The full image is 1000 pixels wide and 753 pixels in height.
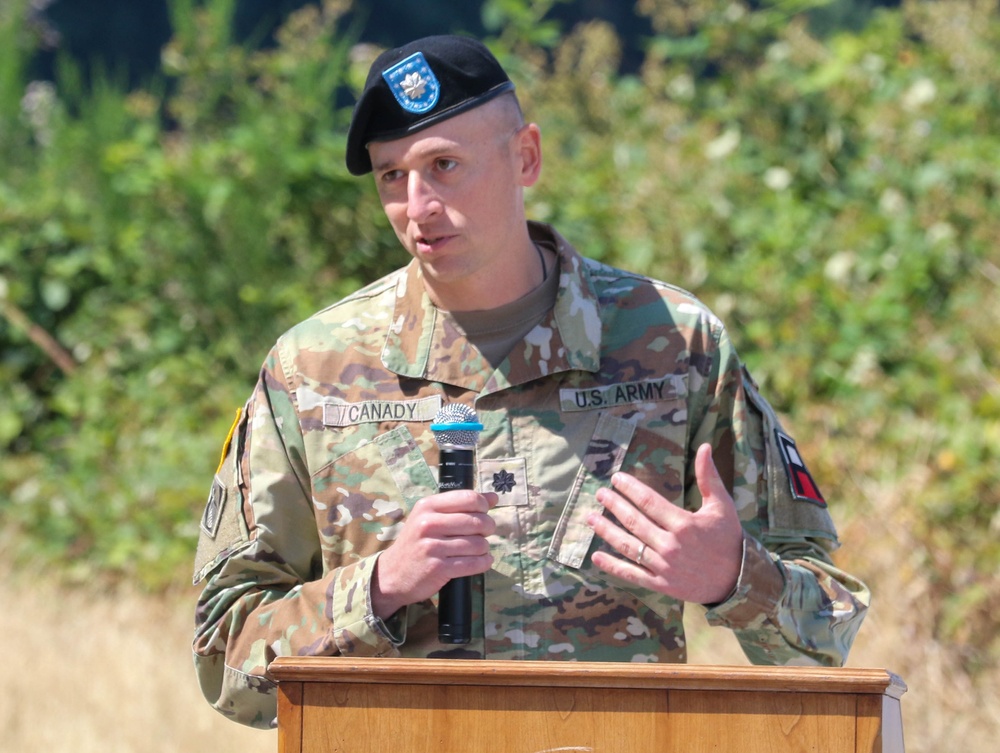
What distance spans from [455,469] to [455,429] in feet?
0.20

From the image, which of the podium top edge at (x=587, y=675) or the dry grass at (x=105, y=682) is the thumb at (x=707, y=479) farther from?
the dry grass at (x=105, y=682)

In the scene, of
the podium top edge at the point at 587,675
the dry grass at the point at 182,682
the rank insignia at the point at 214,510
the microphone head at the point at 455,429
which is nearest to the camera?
the podium top edge at the point at 587,675

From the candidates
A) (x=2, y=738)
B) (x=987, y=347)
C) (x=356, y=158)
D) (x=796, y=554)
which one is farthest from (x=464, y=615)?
(x=987, y=347)

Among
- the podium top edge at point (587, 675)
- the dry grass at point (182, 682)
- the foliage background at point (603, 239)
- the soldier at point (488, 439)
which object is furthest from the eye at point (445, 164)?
the foliage background at point (603, 239)

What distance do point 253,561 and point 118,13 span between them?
69.5ft

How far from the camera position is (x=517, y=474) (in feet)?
7.57

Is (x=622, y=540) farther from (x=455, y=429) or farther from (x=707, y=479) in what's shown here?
(x=455, y=429)

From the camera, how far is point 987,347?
16.6 feet

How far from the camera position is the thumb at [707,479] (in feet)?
6.58

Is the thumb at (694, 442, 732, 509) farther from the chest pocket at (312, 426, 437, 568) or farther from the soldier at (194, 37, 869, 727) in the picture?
the chest pocket at (312, 426, 437, 568)

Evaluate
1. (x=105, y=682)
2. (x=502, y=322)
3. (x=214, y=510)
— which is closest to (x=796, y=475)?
(x=502, y=322)

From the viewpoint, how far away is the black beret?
2244 mm

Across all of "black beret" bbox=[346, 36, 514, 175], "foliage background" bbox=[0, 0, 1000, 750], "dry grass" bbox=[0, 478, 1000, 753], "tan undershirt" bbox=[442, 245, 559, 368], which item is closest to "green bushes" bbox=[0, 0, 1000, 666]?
"foliage background" bbox=[0, 0, 1000, 750]

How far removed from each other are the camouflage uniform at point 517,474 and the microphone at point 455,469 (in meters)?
0.18
